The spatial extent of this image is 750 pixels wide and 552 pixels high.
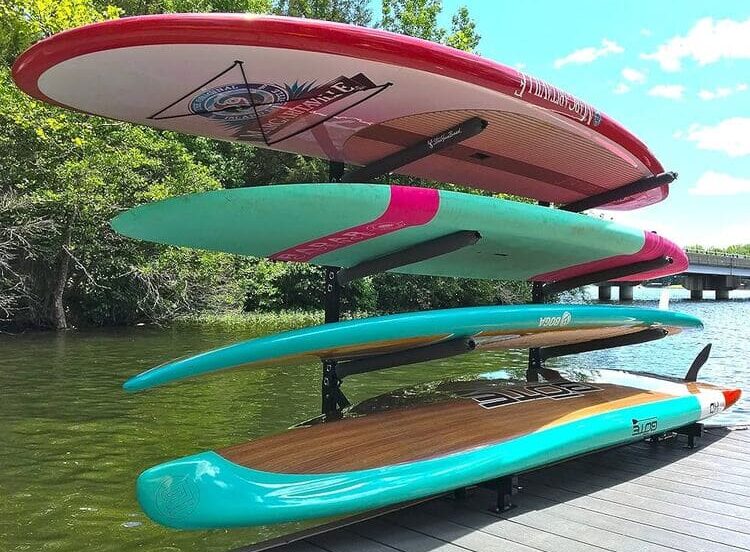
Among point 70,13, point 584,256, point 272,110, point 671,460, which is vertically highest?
point 70,13

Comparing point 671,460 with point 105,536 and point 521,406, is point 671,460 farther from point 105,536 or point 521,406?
point 105,536

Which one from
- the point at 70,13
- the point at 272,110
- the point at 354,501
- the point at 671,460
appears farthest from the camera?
the point at 70,13

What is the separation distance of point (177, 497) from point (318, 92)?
221 cm

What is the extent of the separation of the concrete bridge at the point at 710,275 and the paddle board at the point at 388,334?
146ft

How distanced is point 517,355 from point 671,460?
372 inches

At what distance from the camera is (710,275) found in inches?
2064

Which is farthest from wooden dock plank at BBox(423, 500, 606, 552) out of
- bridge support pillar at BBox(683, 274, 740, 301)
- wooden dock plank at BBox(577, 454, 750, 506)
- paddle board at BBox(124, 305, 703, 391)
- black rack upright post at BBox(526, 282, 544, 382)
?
bridge support pillar at BBox(683, 274, 740, 301)

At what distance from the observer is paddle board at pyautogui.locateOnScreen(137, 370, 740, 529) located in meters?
2.51

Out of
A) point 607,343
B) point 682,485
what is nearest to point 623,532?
point 682,485

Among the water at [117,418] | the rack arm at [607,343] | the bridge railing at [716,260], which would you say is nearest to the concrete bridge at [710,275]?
the bridge railing at [716,260]

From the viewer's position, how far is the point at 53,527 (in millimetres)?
3898

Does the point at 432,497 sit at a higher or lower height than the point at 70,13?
lower

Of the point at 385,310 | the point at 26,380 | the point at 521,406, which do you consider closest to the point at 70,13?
the point at 26,380

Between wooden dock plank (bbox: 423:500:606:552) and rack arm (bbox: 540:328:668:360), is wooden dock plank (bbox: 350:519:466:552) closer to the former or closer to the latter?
wooden dock plank (bbox: 423:500:606:552)
